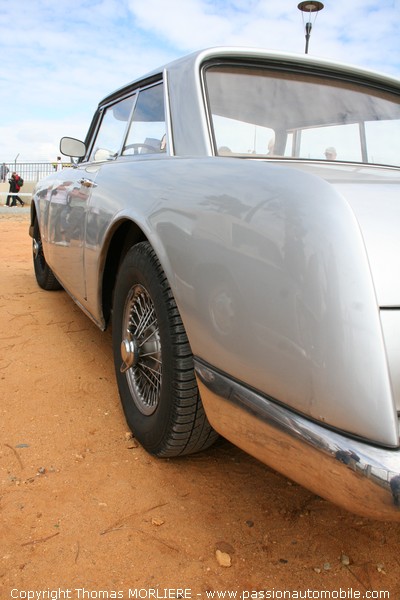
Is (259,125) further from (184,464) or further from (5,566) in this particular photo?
(5,566)

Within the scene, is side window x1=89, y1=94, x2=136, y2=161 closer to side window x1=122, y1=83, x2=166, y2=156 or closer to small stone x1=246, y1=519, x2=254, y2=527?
side window x1=122, y1=83, x2=166, y2=156

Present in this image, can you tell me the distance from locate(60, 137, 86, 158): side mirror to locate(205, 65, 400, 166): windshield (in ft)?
6.36

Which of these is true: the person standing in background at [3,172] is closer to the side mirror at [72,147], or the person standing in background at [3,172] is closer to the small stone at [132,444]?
the side mirror at [72,147]

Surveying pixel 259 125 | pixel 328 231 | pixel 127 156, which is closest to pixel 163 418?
pixel 328 231

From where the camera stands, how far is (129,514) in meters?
1.76

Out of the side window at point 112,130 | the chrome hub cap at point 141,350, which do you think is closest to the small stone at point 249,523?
the chrome hub cap at point 141,350

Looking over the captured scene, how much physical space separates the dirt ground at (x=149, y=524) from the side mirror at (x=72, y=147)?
1.96 metres

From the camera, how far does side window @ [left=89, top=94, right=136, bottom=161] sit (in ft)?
9.70

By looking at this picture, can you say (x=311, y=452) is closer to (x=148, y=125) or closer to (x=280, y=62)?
(x=280, y=62)

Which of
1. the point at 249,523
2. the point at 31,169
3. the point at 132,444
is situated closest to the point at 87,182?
the point at 132,444

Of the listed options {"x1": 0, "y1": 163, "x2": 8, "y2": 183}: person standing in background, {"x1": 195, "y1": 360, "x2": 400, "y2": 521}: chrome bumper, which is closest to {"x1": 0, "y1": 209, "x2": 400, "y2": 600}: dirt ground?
{"x1": 195, "y1": 360, "x2": 400, "y2": 521}: chrome bumper

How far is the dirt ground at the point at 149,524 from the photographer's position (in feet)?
4.90

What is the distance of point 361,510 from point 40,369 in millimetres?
2218

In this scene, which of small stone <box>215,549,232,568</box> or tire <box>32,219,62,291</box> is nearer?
small stone <box>215,549,232,568</box>
